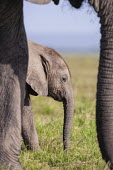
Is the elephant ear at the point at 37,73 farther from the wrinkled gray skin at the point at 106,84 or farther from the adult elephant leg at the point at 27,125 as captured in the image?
the wrinkled gray skin at the point at 106,84

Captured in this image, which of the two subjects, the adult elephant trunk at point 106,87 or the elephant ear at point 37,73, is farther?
the elephant ear at point 37,73

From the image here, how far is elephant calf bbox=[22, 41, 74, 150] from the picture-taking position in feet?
21.7

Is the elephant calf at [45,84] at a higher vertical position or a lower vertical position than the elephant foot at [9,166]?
higher

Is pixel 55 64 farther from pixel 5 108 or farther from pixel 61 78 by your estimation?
pixel 5 108

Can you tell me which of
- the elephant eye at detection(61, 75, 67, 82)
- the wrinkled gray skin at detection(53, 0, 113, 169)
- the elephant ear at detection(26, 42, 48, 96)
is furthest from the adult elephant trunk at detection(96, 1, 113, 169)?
the elephant eye at detection(61, 75, 67, 82)

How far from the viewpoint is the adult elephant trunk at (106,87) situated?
4.29 meters

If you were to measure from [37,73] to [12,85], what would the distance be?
4.37 ft

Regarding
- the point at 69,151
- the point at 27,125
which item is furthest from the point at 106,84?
the point at 27,125

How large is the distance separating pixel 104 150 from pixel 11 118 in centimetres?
124

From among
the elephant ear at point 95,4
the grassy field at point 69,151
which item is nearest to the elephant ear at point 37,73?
the grassy field at point 69,151

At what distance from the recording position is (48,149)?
6531 mm

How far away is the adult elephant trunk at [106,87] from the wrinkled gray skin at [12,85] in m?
1.17

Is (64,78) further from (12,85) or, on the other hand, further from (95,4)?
(95,4)

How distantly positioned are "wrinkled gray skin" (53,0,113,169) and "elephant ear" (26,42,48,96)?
7.55 feet
